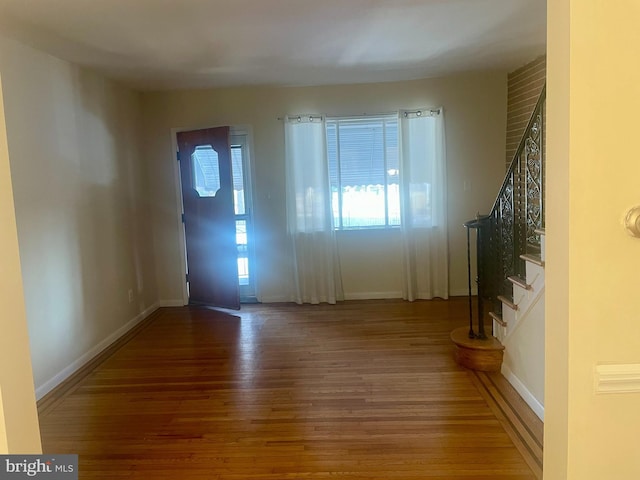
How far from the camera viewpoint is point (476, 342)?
357 cm

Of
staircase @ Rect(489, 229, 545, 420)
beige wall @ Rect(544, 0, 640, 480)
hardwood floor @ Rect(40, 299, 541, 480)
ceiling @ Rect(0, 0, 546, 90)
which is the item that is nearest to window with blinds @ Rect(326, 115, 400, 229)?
ceiling @ Rect(0, 0, 546, 90)

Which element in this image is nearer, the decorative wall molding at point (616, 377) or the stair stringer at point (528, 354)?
the decorative wall molding at point (616, 377)

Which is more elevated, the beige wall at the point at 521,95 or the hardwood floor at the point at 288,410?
the beige wall at the point at 521,95

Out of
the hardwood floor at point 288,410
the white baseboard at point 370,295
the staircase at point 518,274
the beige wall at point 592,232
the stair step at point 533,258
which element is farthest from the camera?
the white baseboard at point 370,295

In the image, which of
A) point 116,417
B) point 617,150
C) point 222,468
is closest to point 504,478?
point 222,468

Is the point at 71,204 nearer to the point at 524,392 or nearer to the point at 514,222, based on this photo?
the point at 514,222

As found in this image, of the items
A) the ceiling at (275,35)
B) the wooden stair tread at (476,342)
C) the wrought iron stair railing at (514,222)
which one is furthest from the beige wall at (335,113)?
the wooden stair tread at (476,342)

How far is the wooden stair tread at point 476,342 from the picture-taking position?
3471 mm

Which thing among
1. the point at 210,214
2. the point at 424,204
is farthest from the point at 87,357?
the point at 424,204

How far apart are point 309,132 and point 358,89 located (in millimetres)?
733

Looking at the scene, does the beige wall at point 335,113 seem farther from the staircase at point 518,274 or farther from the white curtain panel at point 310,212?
the staircase at point 518,274

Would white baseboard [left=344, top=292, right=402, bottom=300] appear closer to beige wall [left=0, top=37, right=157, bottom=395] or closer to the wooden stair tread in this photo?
the wooden stair tread

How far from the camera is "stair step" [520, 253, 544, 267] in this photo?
9.17 feet

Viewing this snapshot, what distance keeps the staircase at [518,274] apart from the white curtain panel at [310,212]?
6.65ft
